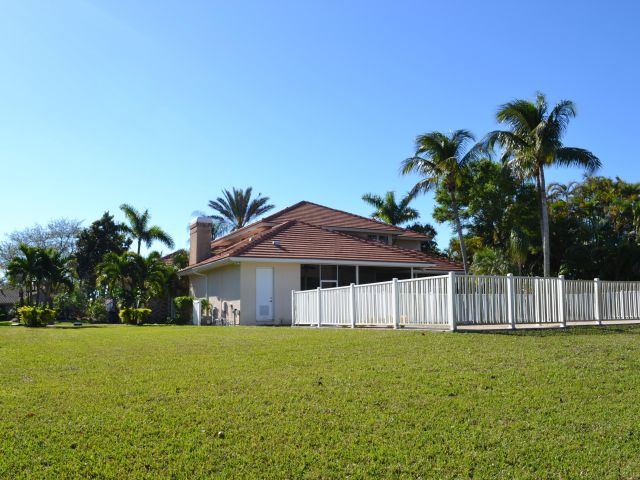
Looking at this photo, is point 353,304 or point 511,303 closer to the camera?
point 511,303

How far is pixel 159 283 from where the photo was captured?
31453 mm

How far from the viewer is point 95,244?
187 feet

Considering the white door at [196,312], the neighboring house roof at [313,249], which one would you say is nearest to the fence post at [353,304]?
the neighboring house roof at [313,249]

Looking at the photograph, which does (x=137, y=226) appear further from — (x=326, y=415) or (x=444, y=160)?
(x=326, y=415)

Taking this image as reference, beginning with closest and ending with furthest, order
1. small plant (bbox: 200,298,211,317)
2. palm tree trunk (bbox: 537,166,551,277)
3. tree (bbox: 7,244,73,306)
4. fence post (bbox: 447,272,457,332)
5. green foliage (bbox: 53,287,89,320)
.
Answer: fence post (bbox: 447,272,457,332) < palm tree trunk (bbox: 537,166,551,277) < small plant (bbox: 200,298,211,317) < tree (bbox: 7,244,73,306) < green foliage (bbox: 53,287,89,320)

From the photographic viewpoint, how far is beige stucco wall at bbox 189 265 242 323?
25.0 metres

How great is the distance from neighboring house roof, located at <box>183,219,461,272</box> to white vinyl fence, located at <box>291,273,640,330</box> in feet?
16.9

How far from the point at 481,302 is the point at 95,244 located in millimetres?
49282

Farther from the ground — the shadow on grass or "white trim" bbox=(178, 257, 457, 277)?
"white trim" bbox=(178, 257, 457, 277)

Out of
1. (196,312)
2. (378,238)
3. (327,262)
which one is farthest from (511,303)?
(378,238)

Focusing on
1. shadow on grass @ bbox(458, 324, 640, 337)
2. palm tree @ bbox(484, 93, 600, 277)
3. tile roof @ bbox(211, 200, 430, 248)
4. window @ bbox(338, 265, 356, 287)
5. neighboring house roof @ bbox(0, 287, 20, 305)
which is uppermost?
palm tree @ bbox(484, 93, 600, 277)

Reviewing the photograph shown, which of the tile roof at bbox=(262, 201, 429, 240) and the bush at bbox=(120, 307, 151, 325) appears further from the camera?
the tile roof at bbox=(262, 201, 429, 240)

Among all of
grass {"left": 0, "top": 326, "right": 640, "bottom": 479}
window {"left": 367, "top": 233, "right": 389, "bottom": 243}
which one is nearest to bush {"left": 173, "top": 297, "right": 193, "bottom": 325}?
window {"left": 367, "top": 233, "right": 389, "bottom": 243}

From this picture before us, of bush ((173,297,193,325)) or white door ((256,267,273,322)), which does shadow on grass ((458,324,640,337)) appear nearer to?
white door ((256,267,273,322))
